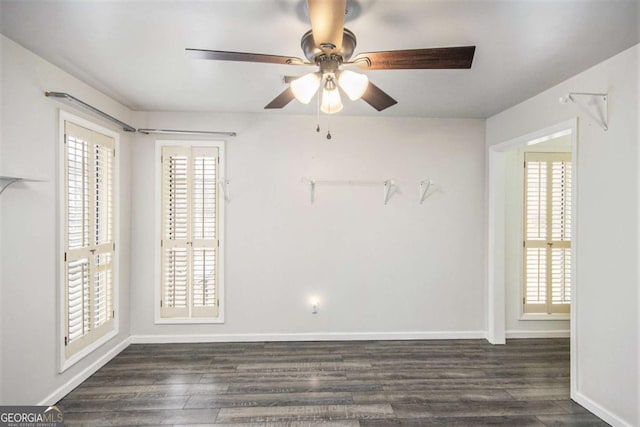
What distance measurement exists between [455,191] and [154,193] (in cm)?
356

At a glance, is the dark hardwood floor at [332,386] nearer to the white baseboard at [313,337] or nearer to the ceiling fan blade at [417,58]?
the white baseboard at [313,337]

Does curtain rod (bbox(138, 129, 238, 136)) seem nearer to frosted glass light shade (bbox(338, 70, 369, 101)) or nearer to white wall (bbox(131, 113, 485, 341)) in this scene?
white wall (bbox(131, 113, 485, 341))

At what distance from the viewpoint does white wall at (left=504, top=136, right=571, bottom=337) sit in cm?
354

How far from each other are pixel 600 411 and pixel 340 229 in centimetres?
260

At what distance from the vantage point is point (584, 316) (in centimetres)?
230

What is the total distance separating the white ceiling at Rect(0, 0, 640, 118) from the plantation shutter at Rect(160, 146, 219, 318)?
879 mm

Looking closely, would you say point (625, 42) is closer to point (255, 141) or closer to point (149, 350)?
point (255, 141)

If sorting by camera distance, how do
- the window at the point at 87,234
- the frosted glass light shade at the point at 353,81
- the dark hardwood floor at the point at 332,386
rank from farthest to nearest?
1. the window at the point at 87,234
2. the dark hardwood floor at the point at 332,386
3. the frosted glass light shade at the point at 353,81

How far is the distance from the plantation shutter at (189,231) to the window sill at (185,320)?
0.05m

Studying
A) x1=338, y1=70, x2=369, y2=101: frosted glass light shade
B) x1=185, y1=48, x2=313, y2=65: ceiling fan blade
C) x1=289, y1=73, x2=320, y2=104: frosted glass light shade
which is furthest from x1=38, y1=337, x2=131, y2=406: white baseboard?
x1=338, y1=70, x2=369, y2=101: frosted glass light shade

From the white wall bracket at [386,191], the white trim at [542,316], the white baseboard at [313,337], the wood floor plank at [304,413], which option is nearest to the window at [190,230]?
the white baseboard at [313,337]

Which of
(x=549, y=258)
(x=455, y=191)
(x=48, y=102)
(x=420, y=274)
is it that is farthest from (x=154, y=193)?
(x=549, y=258)

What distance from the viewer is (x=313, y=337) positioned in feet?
11.3

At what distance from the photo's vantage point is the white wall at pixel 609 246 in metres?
1.98
